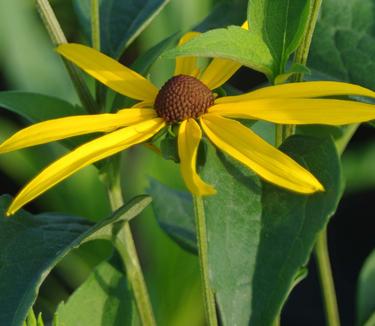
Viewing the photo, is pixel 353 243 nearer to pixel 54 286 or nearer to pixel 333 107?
pixel 54 286

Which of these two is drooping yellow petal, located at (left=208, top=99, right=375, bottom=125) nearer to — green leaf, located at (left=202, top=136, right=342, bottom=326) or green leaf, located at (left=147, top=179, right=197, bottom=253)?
green leaf, located at (left=202, top=136, right=342, bottom=326)

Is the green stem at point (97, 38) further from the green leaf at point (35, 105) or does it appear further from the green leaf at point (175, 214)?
the green leaf at point (175, 214)

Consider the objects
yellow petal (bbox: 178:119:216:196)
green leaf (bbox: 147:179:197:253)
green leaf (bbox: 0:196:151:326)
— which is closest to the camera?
yellow petal (bbox: 178:119:216:196)

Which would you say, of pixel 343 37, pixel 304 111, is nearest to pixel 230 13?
pixel 343 37

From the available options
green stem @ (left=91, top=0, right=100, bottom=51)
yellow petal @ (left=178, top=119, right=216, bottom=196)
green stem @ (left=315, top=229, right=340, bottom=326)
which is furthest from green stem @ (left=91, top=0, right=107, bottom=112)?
green stem @ (left=315, top=229, right=340, bottom=326)

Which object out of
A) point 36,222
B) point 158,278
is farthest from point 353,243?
point 36,222

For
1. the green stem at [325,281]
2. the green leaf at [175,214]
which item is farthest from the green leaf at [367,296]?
the green leaf at [175,214]
